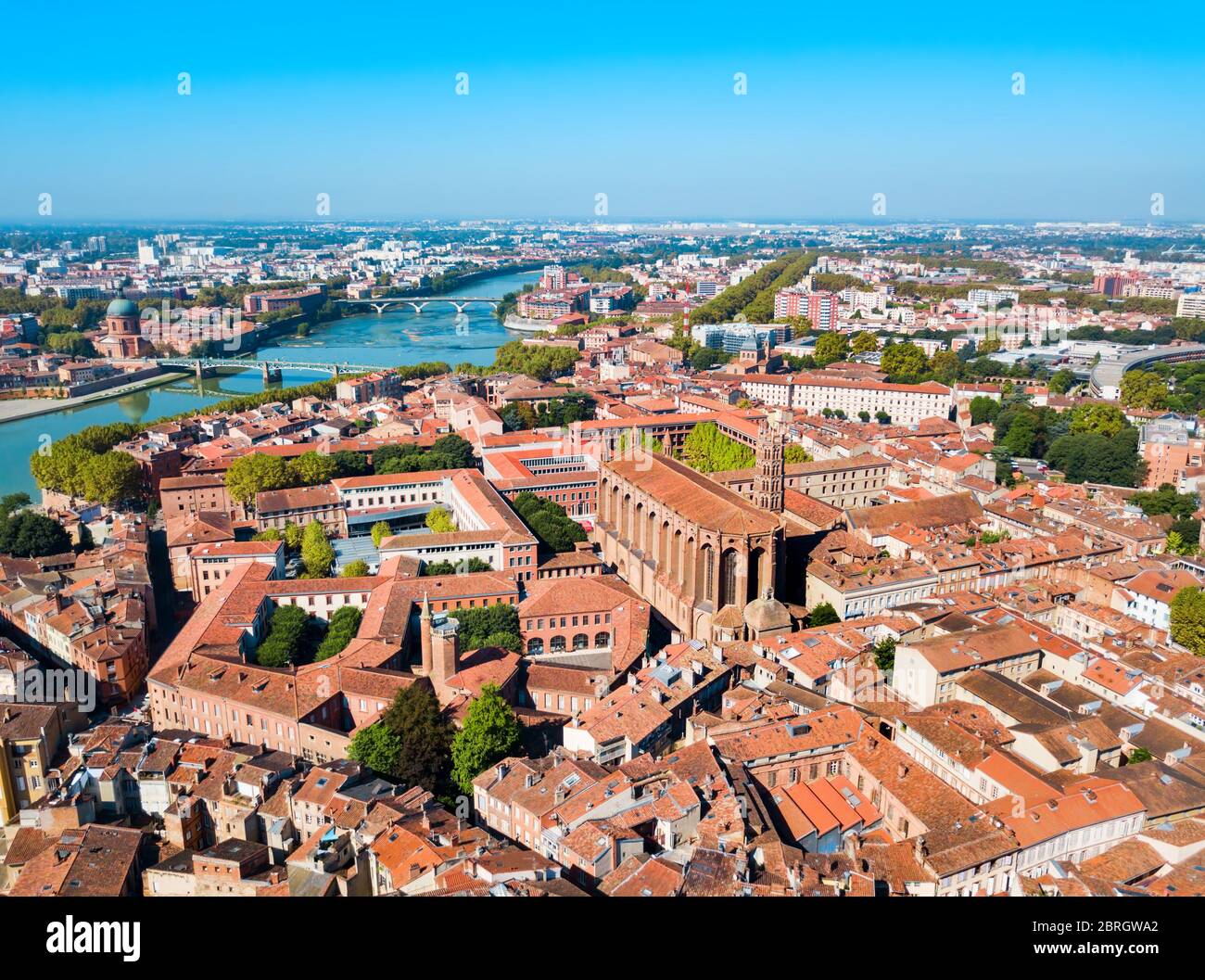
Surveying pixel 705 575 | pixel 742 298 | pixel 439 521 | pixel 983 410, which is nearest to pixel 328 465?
pixel 439 521

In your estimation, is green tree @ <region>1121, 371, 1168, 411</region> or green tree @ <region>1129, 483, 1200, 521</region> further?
Result: green tree @ <region>1121, 371, 1168, 411</region>

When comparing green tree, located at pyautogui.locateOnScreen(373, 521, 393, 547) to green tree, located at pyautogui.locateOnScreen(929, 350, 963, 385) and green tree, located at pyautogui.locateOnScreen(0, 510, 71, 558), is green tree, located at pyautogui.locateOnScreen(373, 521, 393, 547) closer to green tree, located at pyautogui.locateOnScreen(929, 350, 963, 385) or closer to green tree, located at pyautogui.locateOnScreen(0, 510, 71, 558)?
green tree, located at pyautogui.locateOnScreen(0, 510, 71, 558)

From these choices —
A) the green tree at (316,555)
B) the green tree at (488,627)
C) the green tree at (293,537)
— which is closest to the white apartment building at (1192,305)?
the green tree at (488,627)

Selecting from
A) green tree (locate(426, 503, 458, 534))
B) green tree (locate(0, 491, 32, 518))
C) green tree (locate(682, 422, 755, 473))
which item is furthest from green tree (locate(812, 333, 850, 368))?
green tree (locate(0, 491, 32, 518))
